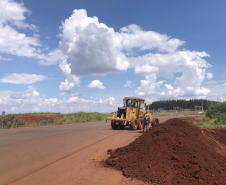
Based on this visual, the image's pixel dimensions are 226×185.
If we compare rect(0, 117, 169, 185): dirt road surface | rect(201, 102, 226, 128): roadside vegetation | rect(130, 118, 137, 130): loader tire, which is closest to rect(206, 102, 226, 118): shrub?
rect(201, 102, 226, 128): roadside vegetation

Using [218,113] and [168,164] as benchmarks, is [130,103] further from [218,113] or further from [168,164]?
[168,164]

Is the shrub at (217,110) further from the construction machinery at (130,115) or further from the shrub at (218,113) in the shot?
the construction machinery at (130,115)

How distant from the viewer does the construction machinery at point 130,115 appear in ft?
66.4

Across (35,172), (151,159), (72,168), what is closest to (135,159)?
(151,159)

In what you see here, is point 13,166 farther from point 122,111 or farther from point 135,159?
point 122,111

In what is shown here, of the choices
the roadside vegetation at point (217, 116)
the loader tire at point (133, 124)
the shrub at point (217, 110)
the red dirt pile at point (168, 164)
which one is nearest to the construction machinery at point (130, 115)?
the loader tire at point (133, 124)

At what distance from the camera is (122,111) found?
20969mm

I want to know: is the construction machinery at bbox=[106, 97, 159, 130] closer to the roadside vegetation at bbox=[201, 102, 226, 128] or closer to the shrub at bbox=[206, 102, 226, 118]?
the roadside vegetation at bbox=[201, 102, 226, 128]

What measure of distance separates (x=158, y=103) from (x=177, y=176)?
148 meters

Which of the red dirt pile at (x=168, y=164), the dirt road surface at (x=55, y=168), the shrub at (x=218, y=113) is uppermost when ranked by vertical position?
the shrub at (x=218, y=113)

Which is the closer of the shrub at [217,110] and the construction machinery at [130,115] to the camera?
the construction machinery at [130,115]

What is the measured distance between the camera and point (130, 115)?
20875 mm

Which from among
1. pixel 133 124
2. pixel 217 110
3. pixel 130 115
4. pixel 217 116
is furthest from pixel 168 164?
pixel 217 110

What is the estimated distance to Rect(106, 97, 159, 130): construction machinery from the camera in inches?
797
